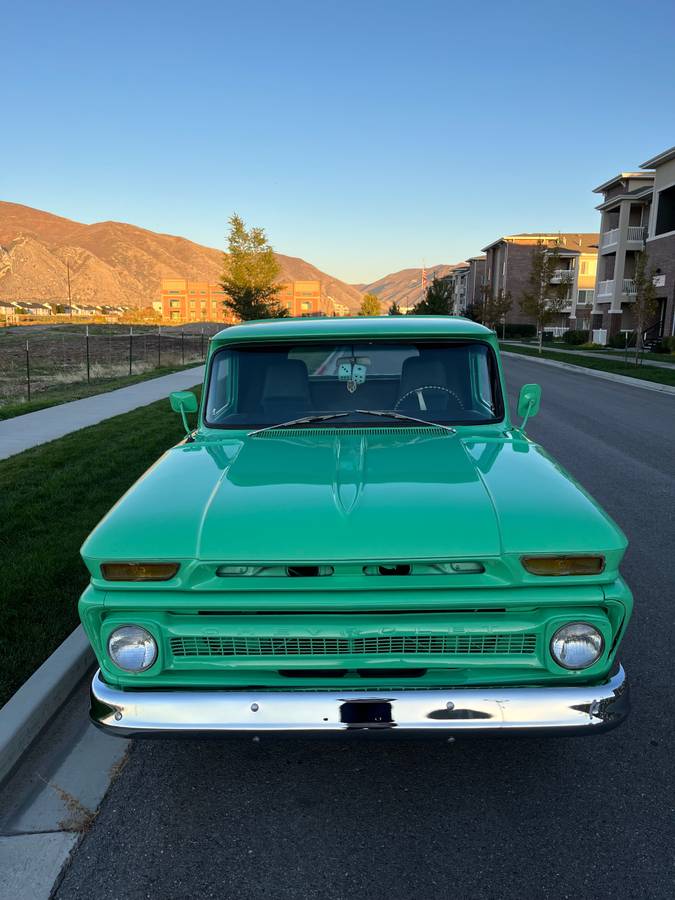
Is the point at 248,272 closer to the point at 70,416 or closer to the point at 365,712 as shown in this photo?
the point at 70,416

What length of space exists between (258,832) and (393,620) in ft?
3.21

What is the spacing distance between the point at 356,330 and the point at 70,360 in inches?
1174

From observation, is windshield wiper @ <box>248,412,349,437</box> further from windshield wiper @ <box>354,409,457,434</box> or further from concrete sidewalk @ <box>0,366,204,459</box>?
concrete sidewalk @ <box>0,366,204,459</box>

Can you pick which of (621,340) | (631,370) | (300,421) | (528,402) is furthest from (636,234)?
(300,421)

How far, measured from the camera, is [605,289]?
4997 cm

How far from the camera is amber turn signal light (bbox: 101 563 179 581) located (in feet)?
7.98

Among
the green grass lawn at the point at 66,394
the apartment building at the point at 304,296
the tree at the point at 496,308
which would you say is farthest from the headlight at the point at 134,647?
the apartment building at the point at 304,296

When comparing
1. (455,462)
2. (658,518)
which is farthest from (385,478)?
(658,518)

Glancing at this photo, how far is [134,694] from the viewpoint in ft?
8.14

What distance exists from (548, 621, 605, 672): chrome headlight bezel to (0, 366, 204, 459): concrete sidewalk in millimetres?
8203

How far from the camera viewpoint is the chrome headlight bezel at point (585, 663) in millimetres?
2436

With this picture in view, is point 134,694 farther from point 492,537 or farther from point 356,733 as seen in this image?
point 492,537

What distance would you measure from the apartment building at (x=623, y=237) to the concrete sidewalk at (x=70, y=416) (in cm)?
3739

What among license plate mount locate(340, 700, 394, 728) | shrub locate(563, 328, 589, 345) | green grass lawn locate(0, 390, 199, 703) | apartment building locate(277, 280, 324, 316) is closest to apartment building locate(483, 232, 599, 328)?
shrub locate(563, 328, 589, 345)
